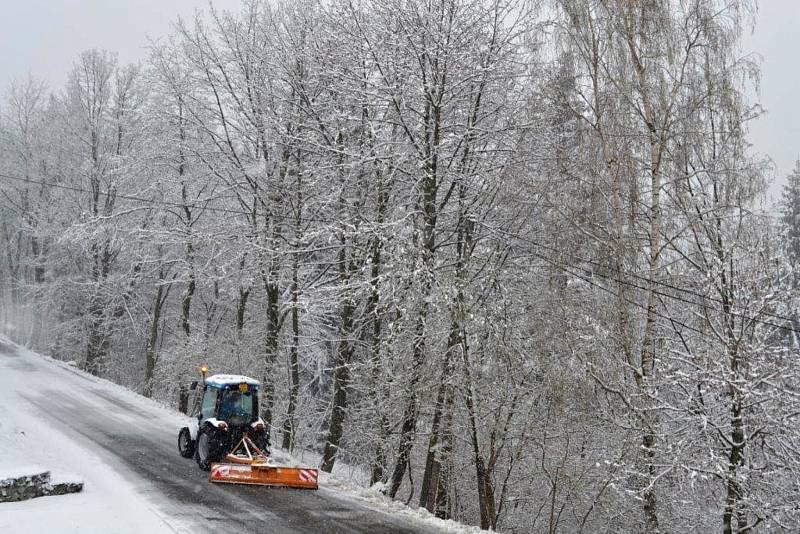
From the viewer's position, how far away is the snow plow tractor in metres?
11.1

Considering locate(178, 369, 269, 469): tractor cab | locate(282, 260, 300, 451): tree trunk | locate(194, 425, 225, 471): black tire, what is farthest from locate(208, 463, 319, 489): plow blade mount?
locate(282, 260, 300, 451): tree trunk

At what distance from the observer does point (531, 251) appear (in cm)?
1366

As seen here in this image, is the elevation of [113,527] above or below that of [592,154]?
below

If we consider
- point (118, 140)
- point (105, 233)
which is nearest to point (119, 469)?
point (105, 233)

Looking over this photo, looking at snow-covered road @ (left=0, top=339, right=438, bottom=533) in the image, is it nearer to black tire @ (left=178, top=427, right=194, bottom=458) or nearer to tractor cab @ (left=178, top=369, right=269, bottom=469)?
black tire @ (left=178, top=427, right=194, bottom=458)

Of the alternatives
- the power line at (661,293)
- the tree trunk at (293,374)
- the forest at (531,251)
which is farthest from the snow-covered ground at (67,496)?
the power line at (661,293)

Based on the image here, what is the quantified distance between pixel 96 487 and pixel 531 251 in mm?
8763

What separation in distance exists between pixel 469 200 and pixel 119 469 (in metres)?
8.43

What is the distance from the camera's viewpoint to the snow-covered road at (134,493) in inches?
334

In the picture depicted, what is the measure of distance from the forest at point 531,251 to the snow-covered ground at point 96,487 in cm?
272

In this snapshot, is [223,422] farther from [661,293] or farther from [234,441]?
[661,293]

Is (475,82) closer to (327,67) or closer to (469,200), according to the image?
(469,200)

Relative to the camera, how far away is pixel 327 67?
15.8 metres

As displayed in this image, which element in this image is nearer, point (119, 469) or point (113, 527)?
point (113, 527)
